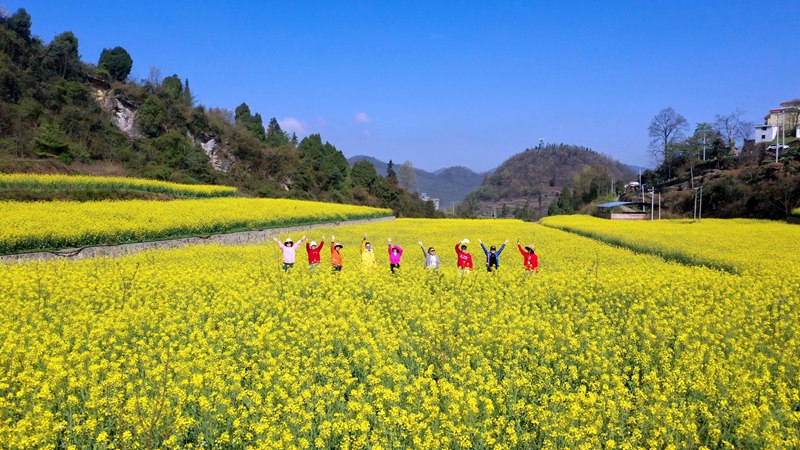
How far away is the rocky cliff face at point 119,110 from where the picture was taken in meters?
65.2

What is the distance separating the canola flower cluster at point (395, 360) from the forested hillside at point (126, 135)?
33.1 metres

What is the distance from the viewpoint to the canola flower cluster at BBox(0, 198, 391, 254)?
1942cm

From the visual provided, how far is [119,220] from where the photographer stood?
24203 millimetres

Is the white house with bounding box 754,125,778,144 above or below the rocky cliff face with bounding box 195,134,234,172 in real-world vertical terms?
above

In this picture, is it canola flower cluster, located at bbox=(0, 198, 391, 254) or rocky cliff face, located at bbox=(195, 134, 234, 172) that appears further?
rocky cliff face, located at bbox=(195, 134, 234, 172)

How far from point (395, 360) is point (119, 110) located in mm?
70400

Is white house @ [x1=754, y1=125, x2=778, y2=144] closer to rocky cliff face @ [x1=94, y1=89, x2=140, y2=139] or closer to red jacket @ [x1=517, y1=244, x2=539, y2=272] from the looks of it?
rocky cliff face @ [x1=94, y1=89, x2=140, y2=139]

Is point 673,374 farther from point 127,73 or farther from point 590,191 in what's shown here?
point 590,191

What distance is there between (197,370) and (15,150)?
46867mm

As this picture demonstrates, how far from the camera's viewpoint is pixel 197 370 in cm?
696

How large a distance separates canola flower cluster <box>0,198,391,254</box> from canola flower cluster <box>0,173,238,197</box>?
15.1 feet

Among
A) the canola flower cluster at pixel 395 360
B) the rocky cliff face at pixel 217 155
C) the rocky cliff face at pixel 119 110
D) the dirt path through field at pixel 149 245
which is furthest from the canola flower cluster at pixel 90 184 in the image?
the rocky cliff face at pixel 217 155

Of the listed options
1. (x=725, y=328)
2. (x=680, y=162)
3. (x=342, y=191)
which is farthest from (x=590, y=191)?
(x=725, y=328)

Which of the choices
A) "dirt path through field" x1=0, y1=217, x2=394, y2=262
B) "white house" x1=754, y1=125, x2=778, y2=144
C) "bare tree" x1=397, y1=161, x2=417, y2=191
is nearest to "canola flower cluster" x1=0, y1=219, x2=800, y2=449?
"dirt path through field" x1=0, y1=217, x2=394, y2=262
